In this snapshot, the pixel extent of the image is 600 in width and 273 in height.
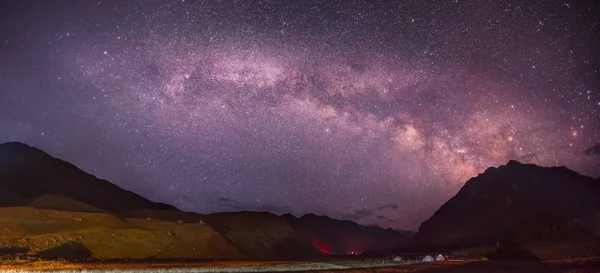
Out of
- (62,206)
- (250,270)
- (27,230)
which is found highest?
(62,206)

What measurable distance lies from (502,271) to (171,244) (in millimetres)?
75630

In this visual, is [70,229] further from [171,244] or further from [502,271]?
[502,271]

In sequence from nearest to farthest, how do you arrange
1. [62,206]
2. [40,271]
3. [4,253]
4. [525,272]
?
[40,271]
[525,272]
[4,253]
[62,206]

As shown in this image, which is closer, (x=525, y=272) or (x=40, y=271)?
(x=40, y=271)

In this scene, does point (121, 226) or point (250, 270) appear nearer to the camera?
point (250, 270)

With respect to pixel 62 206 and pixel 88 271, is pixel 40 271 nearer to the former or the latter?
pixel 88 271

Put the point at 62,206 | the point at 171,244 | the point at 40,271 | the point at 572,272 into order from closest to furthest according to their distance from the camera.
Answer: the point at 40,271 → the point at 572,272 → the point at 171,244 → the point at 62,206

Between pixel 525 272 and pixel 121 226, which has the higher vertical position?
pixel 121 226

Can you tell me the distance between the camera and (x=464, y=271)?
74438mm

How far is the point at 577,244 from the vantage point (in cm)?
17038

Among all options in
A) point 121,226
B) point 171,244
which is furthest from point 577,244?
point 121,226

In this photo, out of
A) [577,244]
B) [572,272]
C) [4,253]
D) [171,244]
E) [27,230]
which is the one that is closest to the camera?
[572,272]

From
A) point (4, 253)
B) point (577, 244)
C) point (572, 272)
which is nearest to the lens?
point (572, 272)

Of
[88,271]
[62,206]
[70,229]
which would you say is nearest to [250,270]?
[88,271]
